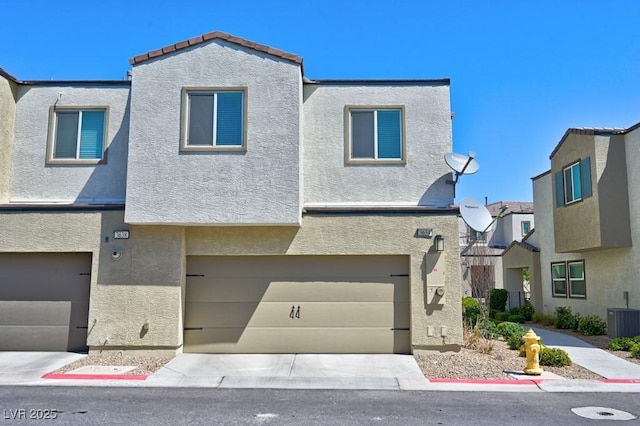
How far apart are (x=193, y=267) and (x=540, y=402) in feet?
24.7

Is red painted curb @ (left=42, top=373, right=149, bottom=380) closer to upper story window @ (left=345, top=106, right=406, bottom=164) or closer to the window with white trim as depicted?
upper story window @ (left=345, top=106, right=406, bottom=164)

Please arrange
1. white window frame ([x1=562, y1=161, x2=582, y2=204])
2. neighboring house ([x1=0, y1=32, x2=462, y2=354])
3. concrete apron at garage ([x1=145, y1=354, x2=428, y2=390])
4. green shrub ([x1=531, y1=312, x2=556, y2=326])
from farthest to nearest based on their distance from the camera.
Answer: green shrub ([x1=531, y1=312, x2=556, y2=326])
white window frame ([x1=562, y1=161, x2=582, y2=204])
neighboring house ([x1=0, y1=32, x2=462, y2=354])
concrete apron at garage ([x1=145, y1=354, x2=428, y2=390])

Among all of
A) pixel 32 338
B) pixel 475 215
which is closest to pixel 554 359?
pixel 475 215

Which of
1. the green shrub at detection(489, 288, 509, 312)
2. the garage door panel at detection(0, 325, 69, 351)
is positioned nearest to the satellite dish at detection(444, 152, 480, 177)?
the garage door panel at detection(0, 325, 69, 351)

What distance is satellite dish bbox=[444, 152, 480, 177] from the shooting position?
12180mm

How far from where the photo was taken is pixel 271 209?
1149 cm

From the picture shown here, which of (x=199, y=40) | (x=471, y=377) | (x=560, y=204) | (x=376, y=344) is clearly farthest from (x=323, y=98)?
(x=560, y=204)

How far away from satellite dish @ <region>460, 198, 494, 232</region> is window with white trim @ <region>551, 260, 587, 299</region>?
330 inches

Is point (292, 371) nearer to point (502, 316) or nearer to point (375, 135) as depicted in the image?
point (375, 135)

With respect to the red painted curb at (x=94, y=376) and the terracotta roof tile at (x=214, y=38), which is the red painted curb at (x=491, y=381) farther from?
the terracotta roof tile at (x=214, y=38)

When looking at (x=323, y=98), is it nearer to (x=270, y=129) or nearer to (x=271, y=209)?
(x=270, y=129)

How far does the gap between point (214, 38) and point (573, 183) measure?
40.8ft

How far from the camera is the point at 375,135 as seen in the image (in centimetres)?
1280

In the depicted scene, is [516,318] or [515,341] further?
[516,318]
